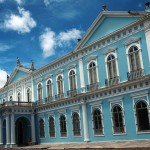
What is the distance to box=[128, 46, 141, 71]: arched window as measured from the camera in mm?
17703

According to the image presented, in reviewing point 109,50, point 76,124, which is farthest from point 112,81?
point 76,124

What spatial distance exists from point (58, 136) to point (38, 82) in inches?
264

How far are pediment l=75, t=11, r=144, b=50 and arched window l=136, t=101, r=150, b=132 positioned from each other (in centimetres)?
576

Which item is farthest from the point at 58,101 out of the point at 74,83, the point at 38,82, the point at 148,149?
the point at 148,149

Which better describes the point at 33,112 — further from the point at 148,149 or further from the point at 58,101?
the point at 148,149

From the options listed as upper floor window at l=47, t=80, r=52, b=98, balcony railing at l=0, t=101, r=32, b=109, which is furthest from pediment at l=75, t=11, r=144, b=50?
balcony railing at l=0, t=101, r=32, b=109

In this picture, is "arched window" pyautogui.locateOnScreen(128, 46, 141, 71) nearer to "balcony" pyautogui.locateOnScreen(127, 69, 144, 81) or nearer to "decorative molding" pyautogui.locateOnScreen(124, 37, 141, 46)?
"balcony" pyautogui.locateOnScreen(127, 69, 144, 81)

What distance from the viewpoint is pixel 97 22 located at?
819 inches

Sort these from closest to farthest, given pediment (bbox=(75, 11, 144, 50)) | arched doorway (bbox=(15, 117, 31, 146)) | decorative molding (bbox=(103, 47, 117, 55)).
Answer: pediment (bbox=(75, 11, 144, 50)) → decorative molding (bbox=(103, 47, 117, 55)) → arched doorway (bbox=(15, 117, 31, 146))

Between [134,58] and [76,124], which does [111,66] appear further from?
[76,124]

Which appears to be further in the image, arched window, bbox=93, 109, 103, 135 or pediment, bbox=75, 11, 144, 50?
arched window, bbox=93, 109, 103, 135

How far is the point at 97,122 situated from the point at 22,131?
12187mm

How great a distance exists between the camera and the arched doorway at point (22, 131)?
93.1 ft

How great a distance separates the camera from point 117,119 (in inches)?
742
